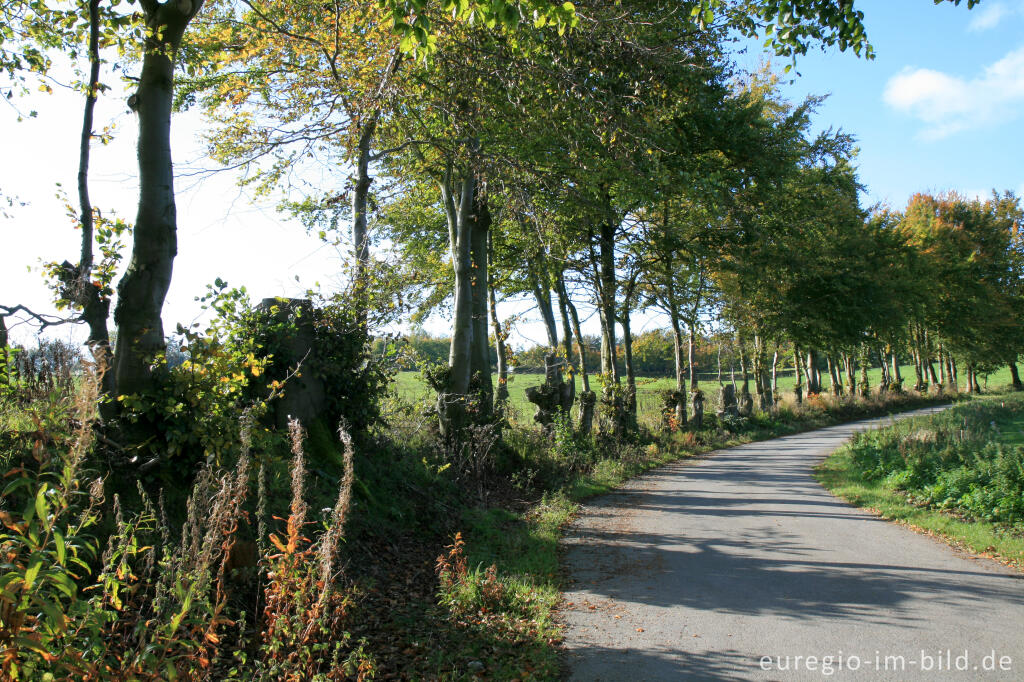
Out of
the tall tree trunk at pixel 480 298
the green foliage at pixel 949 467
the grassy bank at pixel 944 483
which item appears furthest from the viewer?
the tall tree trunk at pixel 480 298

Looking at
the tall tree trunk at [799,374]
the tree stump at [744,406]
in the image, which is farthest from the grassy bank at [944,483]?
the tall tree trunk at [799,374]

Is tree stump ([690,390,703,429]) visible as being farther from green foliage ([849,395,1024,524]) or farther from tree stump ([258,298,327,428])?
tree stump ([258,298,327,428])

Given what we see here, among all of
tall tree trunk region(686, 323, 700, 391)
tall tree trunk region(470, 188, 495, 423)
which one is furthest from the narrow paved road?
tall tree trunk region(686, 323, 700, 391)

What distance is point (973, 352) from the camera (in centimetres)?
4491

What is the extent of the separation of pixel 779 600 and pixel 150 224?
7144 millimetres

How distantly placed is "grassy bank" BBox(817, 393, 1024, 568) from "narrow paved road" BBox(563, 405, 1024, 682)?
0.54m

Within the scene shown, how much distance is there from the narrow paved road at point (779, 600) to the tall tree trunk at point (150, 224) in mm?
4855

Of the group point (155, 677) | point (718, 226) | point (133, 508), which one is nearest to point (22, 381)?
point (133, 508)

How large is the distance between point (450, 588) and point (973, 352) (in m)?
50.7

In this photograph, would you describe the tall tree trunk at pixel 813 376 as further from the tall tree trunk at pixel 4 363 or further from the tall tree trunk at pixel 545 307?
the tall tree trunk at pixel 4 363

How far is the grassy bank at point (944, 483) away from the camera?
27.8 ft

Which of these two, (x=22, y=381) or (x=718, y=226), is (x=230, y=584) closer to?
(x=22, y=381)

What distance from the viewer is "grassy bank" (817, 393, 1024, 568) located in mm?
8461

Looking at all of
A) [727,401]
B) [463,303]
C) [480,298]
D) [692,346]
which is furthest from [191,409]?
[727,401]
